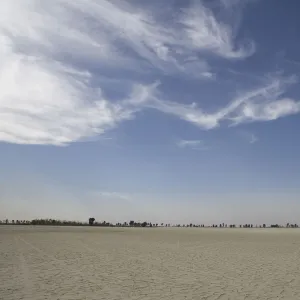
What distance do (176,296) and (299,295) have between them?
10.9 feet

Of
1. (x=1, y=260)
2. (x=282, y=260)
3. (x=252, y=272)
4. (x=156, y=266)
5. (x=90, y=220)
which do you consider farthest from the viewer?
(x=90, y=220)

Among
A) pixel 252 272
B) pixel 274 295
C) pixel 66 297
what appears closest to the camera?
pixel 66 297

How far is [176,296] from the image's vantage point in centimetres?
1027

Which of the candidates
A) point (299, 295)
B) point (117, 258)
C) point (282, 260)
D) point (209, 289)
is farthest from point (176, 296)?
point (282, 260)

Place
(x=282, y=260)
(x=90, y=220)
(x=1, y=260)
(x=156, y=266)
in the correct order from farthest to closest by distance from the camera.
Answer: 1. (x=90, y=220)
2. (x=282, y=260)
3. (x=1, y=260)
4. (x=156, y=266)

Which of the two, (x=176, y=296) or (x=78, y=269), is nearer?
Result: (x=176, y=296)

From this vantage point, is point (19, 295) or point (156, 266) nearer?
point (19, 295)

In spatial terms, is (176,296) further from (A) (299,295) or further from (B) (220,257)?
(B) (220,257)

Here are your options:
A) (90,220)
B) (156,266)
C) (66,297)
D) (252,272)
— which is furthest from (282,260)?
(90,220)

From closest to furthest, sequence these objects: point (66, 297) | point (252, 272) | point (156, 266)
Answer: point (66, 297) < point (252, 272) < point (156, 266)

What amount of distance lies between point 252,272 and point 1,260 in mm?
10420

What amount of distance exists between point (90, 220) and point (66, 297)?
12195cm

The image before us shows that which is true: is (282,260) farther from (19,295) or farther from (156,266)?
(19,295)

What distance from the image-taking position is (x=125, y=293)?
10.5 metres
